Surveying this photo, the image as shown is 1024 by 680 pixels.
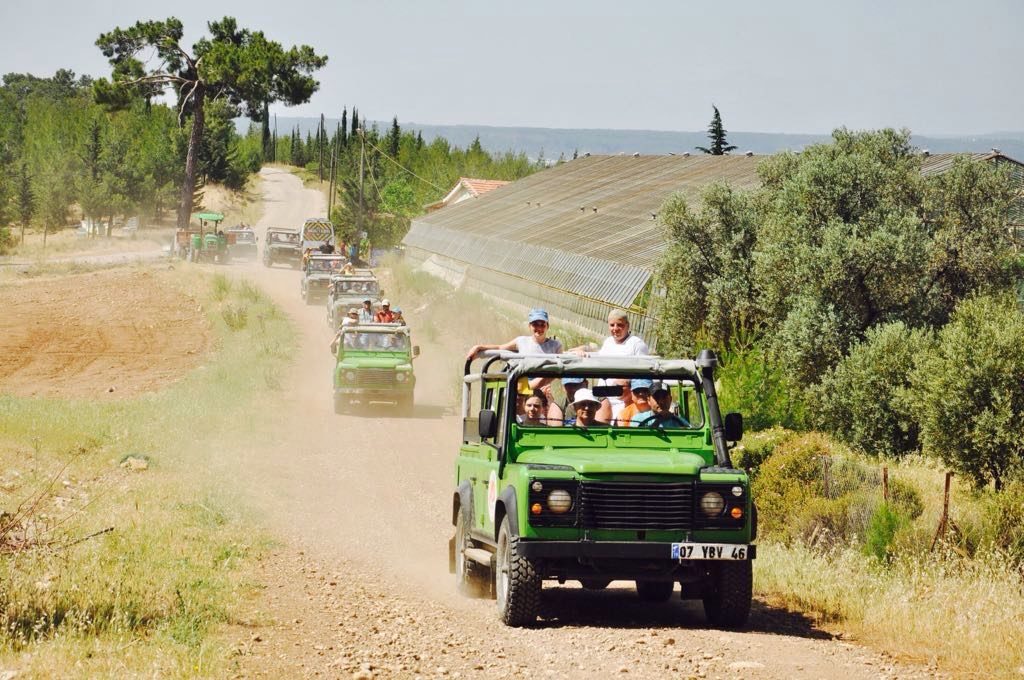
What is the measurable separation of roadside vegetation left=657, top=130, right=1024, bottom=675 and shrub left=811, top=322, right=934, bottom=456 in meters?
0.04

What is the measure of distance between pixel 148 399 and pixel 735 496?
23.6m

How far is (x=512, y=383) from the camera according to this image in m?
11.0

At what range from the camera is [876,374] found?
79.3ft

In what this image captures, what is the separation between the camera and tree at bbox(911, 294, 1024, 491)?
786 inches

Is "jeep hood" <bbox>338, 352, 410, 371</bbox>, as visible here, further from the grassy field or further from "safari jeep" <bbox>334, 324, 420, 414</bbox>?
the grassy field

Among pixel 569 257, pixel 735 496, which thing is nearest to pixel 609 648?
pixel 735 496

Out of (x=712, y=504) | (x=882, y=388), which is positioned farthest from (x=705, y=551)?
(x=882, y=388)

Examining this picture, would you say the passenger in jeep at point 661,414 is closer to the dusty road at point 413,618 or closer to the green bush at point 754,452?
the dusty road at point 413,618

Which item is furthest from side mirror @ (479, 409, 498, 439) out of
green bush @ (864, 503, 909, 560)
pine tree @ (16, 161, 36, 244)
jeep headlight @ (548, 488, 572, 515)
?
pine tree @ (16, 161, 36, 244)

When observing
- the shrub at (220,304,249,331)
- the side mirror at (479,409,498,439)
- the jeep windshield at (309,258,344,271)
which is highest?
the side mirror at (479,409,498,439)

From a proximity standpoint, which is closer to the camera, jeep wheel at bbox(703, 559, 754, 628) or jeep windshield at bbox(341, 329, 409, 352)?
jeep wheel at bbox(703, 559, 754, 628)

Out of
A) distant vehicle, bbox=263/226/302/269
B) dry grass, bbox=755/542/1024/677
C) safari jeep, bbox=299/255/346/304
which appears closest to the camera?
dry grass, bbox=755/542/1024/677

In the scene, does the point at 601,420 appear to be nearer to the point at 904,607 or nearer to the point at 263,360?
the point at 904,607

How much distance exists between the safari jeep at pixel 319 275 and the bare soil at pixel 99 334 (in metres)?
4.68
